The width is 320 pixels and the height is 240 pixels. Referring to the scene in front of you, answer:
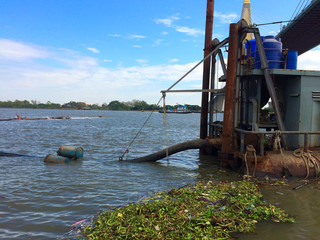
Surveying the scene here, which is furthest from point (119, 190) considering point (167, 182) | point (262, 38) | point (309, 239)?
point (262, 38)

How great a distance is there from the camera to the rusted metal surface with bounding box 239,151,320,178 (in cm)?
895

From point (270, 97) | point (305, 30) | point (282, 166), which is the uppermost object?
point (305, 30)

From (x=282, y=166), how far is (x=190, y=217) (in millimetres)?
4909

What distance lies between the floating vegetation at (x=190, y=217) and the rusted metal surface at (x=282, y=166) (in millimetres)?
1942

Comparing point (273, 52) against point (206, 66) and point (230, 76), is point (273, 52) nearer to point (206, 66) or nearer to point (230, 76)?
point (230, 76)

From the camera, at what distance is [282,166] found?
898 cm

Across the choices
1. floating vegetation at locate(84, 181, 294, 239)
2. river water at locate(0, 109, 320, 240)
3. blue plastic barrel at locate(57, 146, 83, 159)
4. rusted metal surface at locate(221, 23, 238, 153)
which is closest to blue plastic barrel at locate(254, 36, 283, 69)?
rusted metal surface at locate(221, 23, 238, 153)

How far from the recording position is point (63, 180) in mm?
9906

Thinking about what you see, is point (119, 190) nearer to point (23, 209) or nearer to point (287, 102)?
point (23, 209)

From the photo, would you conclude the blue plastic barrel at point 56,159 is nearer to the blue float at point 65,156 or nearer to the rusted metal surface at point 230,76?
the blue float at point 65,156

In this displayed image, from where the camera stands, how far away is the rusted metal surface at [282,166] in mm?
8945

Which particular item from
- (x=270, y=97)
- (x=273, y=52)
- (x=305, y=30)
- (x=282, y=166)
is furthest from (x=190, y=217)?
(x=305, y=30)

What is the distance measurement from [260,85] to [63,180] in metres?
8.76

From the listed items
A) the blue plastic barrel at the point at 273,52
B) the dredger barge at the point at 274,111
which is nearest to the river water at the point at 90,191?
the dredger barge at the point at 274,111
